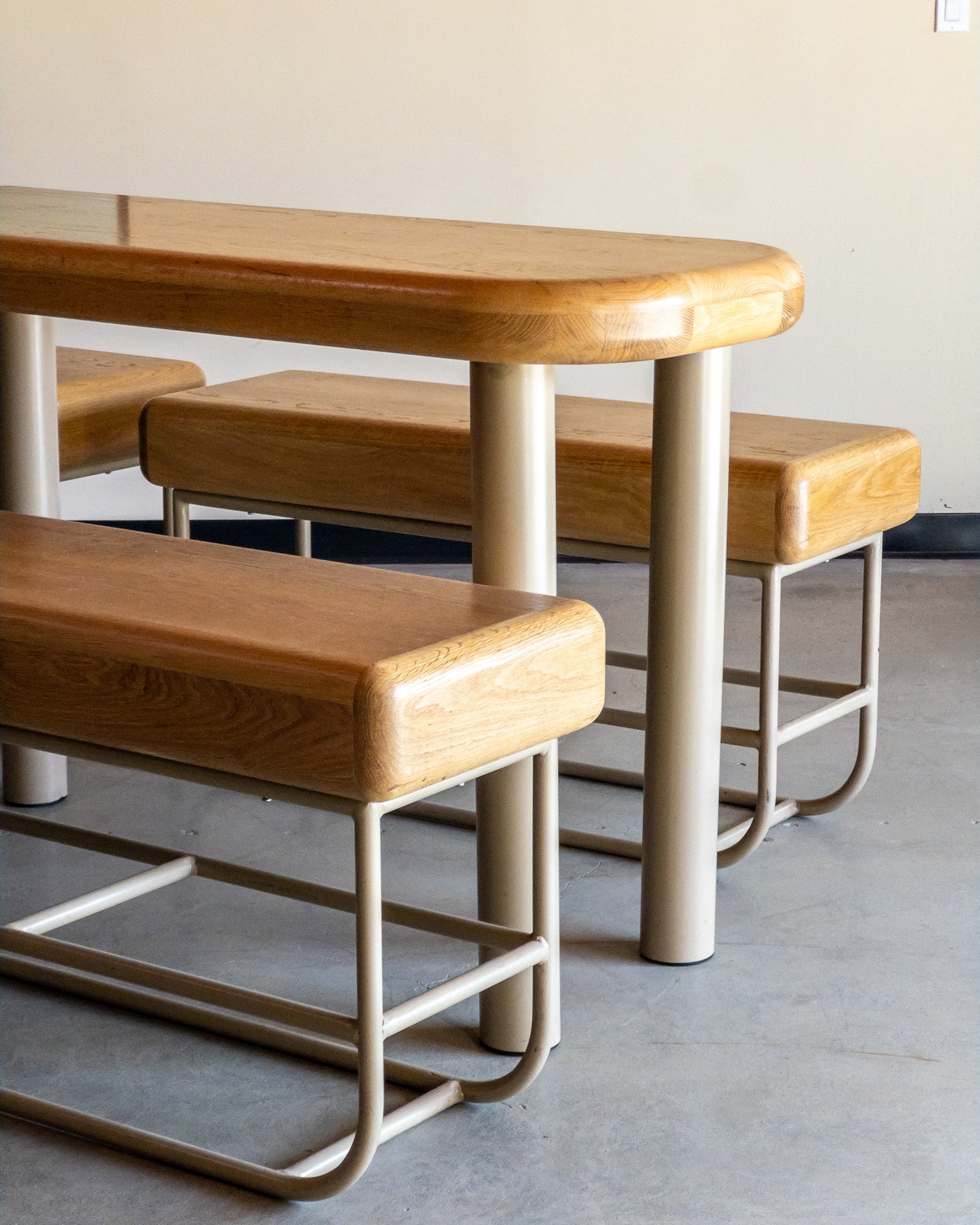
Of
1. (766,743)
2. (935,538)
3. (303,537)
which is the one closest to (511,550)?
(766,743)

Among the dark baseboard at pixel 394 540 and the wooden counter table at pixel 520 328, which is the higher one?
the wooden counter table at pixel 520 328

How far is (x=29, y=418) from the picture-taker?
2363mm

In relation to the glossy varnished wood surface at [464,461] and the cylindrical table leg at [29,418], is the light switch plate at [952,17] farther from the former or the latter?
the cylindrical table leg at [29,418]

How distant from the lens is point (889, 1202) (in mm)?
1510

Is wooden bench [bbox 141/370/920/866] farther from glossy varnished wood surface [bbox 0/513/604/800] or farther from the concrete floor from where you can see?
glossy varnished wood surface [bbox 0/513/604/800]

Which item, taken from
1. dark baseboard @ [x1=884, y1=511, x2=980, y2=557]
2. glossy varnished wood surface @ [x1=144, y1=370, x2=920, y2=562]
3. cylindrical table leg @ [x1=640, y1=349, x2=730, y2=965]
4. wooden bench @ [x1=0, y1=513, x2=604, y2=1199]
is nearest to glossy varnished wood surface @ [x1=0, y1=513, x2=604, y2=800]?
wooden bench @ [x1=0, y1=513, x2=604, y2=1199]

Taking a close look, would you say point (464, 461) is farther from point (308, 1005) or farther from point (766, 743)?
point (308, 1005)

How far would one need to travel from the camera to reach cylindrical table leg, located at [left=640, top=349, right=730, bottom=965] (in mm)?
1826

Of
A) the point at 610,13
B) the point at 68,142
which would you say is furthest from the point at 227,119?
the point at 610,13

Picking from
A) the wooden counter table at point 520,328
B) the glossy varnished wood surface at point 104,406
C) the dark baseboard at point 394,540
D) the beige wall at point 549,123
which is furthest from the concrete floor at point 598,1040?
the beige wall at point 549,123

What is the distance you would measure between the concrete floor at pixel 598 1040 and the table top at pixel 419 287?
76 centimetres

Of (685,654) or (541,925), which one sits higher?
(685,654)

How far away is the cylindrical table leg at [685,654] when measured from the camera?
5.99 feet

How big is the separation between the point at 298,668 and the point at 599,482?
37.3 inches
